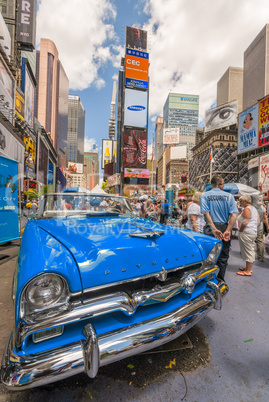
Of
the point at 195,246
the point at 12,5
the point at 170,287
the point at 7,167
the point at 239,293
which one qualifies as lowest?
the point at 239,293

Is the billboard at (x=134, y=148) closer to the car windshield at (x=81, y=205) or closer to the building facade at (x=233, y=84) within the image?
the car windshield at (x=81, y=205)

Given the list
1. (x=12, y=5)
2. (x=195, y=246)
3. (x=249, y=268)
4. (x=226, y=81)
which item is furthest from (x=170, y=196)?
(x=226, y=81)

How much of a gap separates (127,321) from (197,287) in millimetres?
905

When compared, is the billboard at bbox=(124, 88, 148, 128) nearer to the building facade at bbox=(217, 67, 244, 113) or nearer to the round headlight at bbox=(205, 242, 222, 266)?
the round headlight at bbox=(205, 242, 222, 266)

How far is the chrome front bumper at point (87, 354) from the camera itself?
103 cm

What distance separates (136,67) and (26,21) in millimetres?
17478

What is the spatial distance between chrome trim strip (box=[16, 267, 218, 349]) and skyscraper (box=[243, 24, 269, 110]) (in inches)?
3014

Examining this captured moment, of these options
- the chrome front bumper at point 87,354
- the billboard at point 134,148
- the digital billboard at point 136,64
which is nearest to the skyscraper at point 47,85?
the digital billboard at point 136,64

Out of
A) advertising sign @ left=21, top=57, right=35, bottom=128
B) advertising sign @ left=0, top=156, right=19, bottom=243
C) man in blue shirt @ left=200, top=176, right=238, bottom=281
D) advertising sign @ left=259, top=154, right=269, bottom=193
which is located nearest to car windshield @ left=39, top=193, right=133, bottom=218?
man in blue shirt @ left=200, top=176, right=238, bottom=281

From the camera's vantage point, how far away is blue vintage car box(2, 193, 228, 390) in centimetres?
110

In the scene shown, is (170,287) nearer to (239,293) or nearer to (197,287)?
(197,287)

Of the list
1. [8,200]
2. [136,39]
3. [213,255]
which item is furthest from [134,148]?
[213,255]

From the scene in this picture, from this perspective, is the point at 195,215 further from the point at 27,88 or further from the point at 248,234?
the point at 27,88

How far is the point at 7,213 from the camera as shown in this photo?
16.8ft
